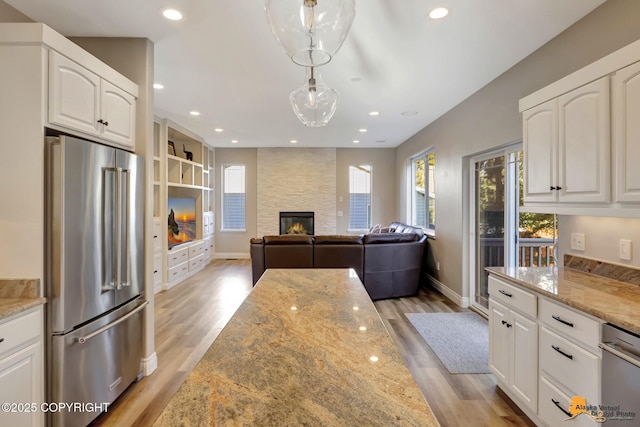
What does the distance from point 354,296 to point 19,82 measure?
7.18 feet

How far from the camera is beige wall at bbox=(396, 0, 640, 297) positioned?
2.01m

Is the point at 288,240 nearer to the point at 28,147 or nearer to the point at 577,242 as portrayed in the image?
the point at 28,147

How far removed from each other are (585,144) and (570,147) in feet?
0.32

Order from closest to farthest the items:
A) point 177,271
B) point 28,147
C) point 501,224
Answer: point 28,147 < point 501,224 < point 177,271

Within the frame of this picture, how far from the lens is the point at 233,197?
771cm

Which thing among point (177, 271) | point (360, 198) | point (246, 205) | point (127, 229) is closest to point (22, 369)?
point (127, 229)

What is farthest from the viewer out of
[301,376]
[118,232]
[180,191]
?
[180,191]

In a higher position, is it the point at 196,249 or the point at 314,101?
the point at 314,101

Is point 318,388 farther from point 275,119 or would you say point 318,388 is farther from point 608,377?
point 275,119

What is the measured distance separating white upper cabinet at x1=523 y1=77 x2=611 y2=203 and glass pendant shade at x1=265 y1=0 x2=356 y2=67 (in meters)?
1.49

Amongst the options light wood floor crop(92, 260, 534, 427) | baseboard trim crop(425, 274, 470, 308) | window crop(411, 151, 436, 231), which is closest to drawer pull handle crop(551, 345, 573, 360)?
light wood floor crop(92, 260, 534, 427)

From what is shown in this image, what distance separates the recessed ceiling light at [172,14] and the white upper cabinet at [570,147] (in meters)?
2.65

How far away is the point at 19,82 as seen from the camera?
5.48 feet

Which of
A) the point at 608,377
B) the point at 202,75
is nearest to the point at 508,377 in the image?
the point at 608,377
